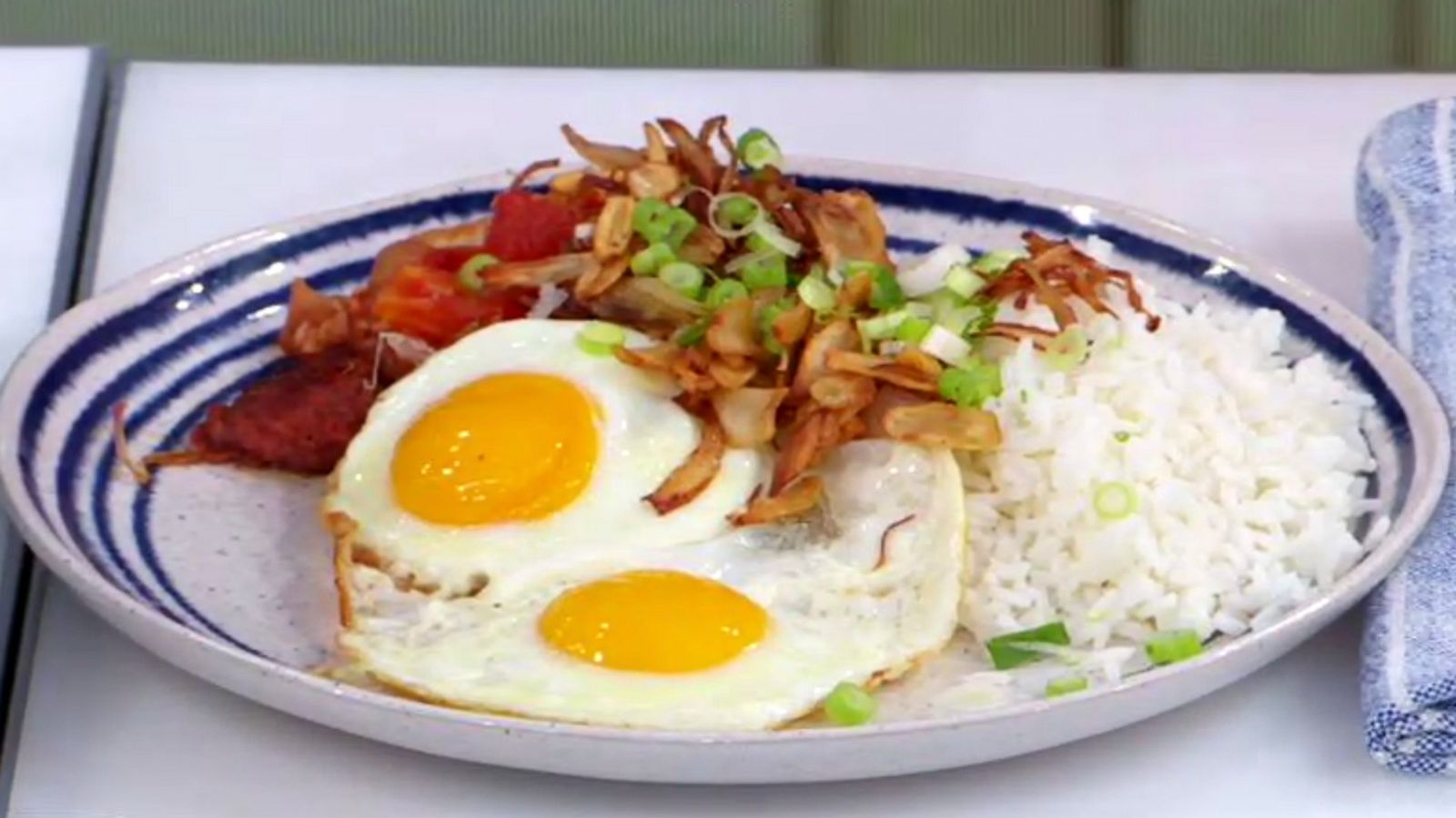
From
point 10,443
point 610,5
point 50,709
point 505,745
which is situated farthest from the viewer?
point 610,5

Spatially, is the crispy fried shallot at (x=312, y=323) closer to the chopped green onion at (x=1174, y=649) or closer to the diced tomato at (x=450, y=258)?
the diced tomato at (x=450, y=258)

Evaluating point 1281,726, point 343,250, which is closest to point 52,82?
point 343,250

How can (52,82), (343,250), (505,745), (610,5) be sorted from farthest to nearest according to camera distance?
(610,5) < (52,82) < (343,250) < (505,745)

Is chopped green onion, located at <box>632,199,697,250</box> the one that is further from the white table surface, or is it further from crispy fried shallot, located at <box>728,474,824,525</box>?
the white table surface

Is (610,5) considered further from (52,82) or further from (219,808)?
(219,808)

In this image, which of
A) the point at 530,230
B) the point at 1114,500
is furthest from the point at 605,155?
the point at 1114,500

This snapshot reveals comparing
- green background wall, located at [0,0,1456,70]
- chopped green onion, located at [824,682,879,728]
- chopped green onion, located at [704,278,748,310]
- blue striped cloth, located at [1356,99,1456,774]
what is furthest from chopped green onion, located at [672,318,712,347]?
green background wall, located at [0,0,1456,70]

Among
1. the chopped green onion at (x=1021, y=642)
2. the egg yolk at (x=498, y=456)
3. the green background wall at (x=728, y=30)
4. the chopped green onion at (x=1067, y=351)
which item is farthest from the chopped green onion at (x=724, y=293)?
the green background wall at (x=728, y=30)

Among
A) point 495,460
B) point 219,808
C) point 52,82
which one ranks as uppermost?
point 52,82
